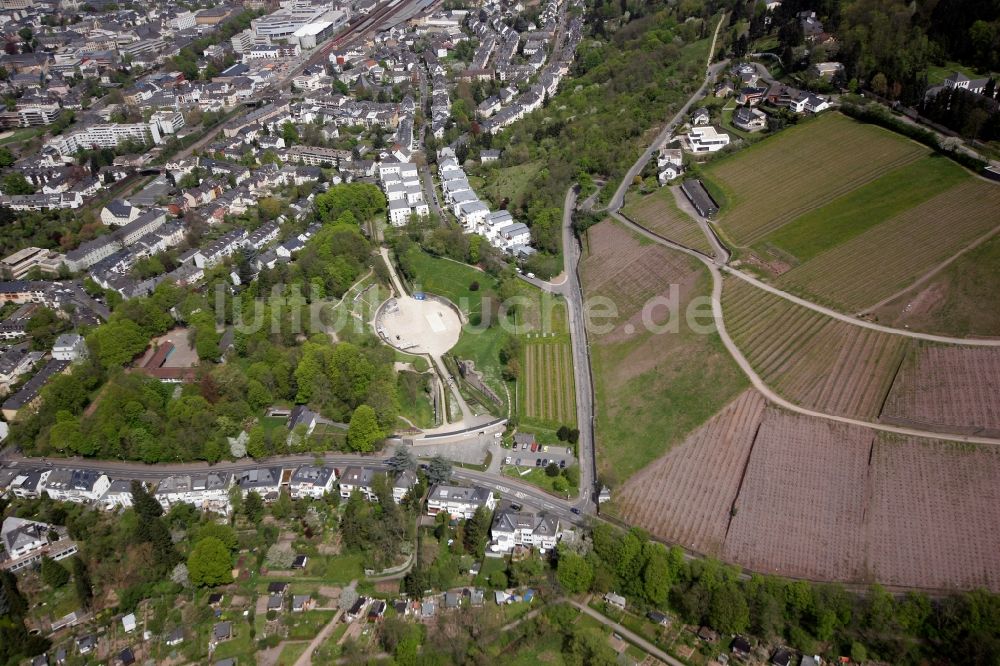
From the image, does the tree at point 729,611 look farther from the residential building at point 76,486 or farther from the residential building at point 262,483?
the residential building at point 76,486

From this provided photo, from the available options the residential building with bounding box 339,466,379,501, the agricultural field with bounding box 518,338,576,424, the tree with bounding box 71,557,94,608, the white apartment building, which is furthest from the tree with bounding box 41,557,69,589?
the white apartment building

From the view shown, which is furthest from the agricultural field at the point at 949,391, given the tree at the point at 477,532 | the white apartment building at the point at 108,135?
the white apartment building at the point at 108,135

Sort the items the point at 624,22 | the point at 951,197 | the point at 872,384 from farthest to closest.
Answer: the point at 624,22 → the point at 951,197 → the point at 872,384

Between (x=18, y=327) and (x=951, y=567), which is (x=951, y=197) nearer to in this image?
(x=951, y=567)

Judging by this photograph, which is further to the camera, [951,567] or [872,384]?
[872,384]

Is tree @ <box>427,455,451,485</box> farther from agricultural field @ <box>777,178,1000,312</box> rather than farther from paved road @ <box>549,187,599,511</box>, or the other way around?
agricultural field @ <box>777,178,1000,312</box>

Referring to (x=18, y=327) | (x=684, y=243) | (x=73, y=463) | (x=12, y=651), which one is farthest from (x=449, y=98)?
(x=12, y=651)

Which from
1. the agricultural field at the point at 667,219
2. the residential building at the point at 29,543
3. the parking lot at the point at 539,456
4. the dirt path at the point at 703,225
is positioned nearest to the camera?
the residential building at the point at 29,543
